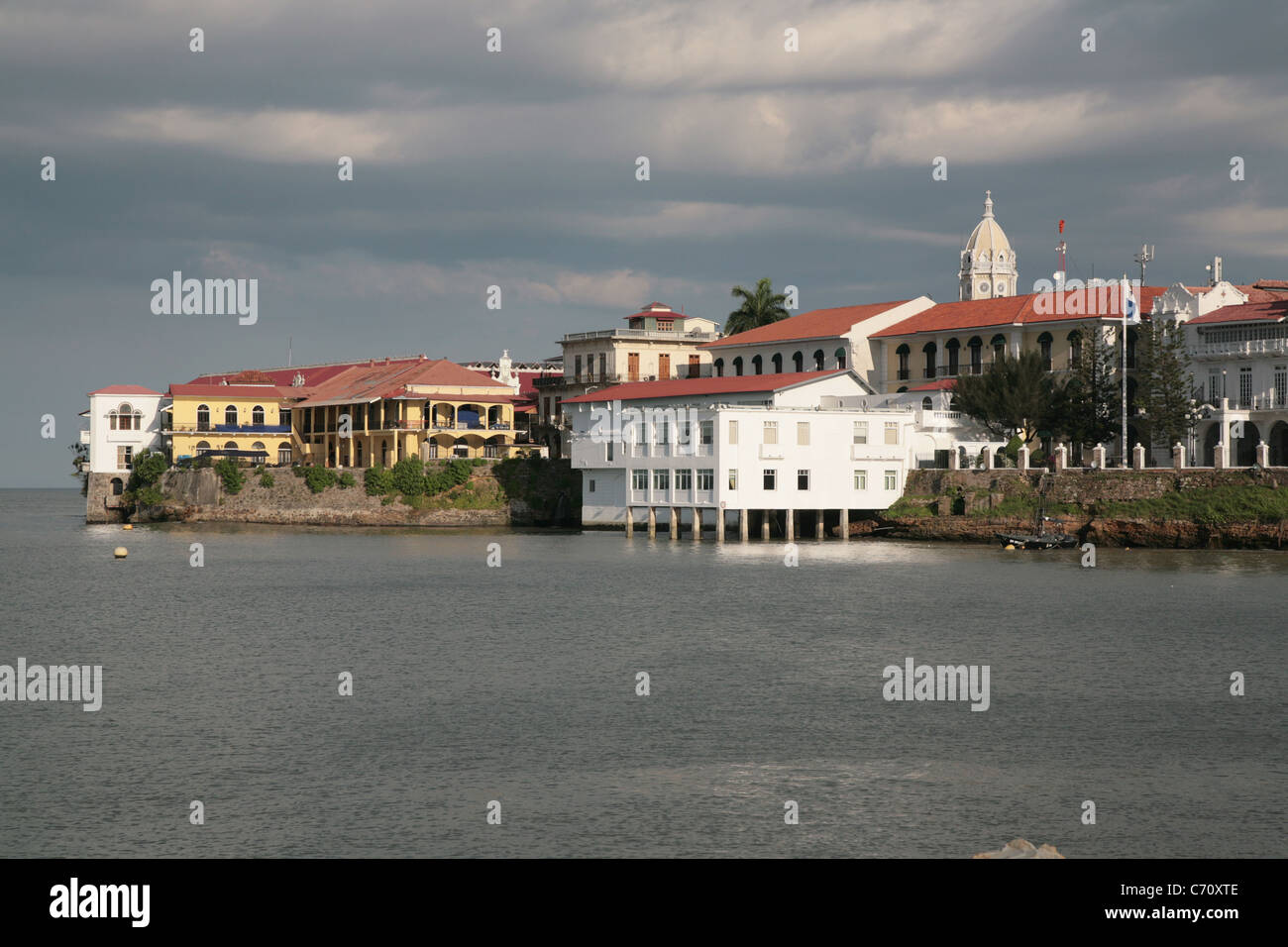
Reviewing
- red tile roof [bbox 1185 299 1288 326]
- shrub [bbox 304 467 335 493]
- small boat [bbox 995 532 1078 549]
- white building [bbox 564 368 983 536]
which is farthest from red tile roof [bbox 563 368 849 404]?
red tile roof [bbox 1185 299 1288 326]

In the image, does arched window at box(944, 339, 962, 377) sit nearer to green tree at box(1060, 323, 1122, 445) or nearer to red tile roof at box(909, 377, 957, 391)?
red tile roof at box(909, 377, 957, 391)

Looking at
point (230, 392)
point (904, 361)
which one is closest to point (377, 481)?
point (230, 392)

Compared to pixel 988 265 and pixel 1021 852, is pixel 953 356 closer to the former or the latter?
pixel 988 265

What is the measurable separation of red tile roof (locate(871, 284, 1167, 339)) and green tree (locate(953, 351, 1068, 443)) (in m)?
6.49

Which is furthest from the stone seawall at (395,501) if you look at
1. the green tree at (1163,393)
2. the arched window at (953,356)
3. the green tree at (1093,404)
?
the green tree at (1163,393)

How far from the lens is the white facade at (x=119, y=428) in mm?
119812

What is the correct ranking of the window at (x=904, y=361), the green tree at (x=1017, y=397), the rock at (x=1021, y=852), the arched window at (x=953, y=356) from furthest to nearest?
1. the window at (x=904, y=361)
2. the arched window at (x=953, y=356)
3. the green tree at (x=1017, y=397)
4. the rock at (x=1021, y=852)

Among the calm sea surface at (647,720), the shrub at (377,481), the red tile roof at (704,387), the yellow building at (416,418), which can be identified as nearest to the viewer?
the calm sea surface at (647,720)

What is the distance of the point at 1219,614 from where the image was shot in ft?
157

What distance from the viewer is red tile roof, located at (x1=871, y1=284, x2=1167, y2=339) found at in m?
93.8

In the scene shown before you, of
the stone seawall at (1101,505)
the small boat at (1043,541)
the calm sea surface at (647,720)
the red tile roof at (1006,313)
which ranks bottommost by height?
the calm sea surface at (647,720)

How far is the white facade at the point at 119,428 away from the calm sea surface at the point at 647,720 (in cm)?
6385

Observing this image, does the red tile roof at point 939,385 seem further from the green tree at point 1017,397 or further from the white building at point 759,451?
the green tree at point 1017,397
